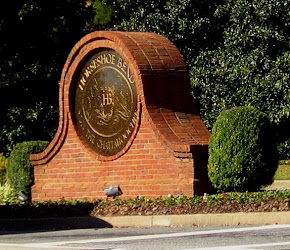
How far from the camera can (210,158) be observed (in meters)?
16.4

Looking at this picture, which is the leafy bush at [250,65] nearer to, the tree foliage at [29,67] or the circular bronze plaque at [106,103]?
the tree foliage at [29,67]

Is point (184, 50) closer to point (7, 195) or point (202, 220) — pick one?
point (7, 195)

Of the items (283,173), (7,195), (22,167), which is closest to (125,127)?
(7,195)

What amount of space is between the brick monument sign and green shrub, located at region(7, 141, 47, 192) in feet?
4.03

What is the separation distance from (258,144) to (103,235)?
150 inches

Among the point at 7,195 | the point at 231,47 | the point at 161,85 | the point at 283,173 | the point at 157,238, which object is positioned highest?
the point at 231,47

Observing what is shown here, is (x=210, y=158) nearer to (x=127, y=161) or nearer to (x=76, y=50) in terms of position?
(x=127, y=161)

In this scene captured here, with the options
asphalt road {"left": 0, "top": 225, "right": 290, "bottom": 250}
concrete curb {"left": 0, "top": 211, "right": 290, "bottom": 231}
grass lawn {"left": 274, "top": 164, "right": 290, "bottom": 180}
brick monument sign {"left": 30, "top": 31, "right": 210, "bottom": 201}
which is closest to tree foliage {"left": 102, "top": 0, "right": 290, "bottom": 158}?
grass lawn {"left": 274, "top": 164, "right": 290, "bottom": 180}

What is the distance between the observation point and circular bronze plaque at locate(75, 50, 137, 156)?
17.8m

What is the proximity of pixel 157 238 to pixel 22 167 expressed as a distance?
8.84 metres

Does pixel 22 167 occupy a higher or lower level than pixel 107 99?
lower

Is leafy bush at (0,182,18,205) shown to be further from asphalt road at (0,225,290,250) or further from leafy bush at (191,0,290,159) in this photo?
leafy bush at (191,0,290,159)

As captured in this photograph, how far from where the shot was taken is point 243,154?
16062 mm

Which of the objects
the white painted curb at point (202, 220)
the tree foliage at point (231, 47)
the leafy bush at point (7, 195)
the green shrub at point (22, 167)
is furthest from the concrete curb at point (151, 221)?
the tree foliage at point (231, 47)
